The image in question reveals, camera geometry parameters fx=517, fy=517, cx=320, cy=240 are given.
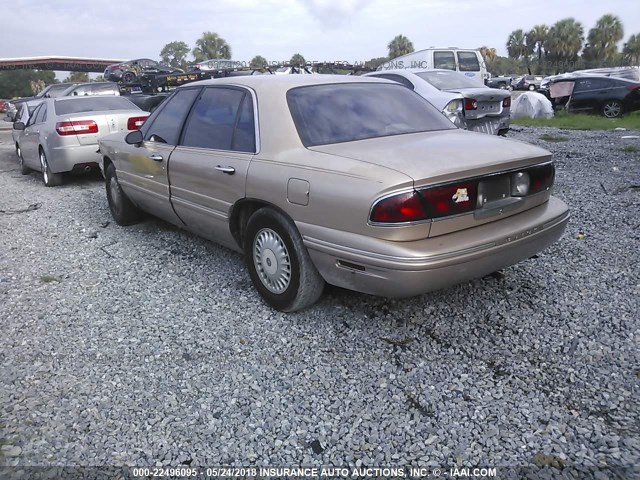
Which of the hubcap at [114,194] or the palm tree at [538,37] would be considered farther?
the palm tree at [538,37]

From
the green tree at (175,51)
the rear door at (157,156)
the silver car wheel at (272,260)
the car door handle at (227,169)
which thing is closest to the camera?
the silver car wheel at (272,260)

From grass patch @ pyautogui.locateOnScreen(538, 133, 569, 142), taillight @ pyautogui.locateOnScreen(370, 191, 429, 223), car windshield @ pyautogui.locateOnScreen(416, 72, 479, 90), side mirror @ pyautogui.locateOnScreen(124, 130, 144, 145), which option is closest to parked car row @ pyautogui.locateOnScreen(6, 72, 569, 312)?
taillight @ pyautogui.locateOnScreen(370, 191, 429, 223)

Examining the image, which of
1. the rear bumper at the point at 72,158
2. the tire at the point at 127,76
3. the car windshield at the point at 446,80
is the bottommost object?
the rear bumper at the point at 72,158

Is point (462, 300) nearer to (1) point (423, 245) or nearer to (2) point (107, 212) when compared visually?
(1) point (423, 245)

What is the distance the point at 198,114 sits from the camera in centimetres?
412

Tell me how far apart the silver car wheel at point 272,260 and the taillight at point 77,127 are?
17.9 ft

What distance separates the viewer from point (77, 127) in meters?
7.68

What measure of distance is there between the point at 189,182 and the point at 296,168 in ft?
4.30

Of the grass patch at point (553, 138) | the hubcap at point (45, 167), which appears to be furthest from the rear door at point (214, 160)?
the grass patch at point (553, 138)

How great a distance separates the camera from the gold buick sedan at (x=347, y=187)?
267cm

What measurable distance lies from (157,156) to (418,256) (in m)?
Answer: 2.75

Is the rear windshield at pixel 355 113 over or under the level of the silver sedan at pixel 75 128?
over

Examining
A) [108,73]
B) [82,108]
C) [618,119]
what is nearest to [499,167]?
[82,108]

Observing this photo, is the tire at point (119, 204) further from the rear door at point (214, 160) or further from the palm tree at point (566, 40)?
the palm tree at point (566, 40)
